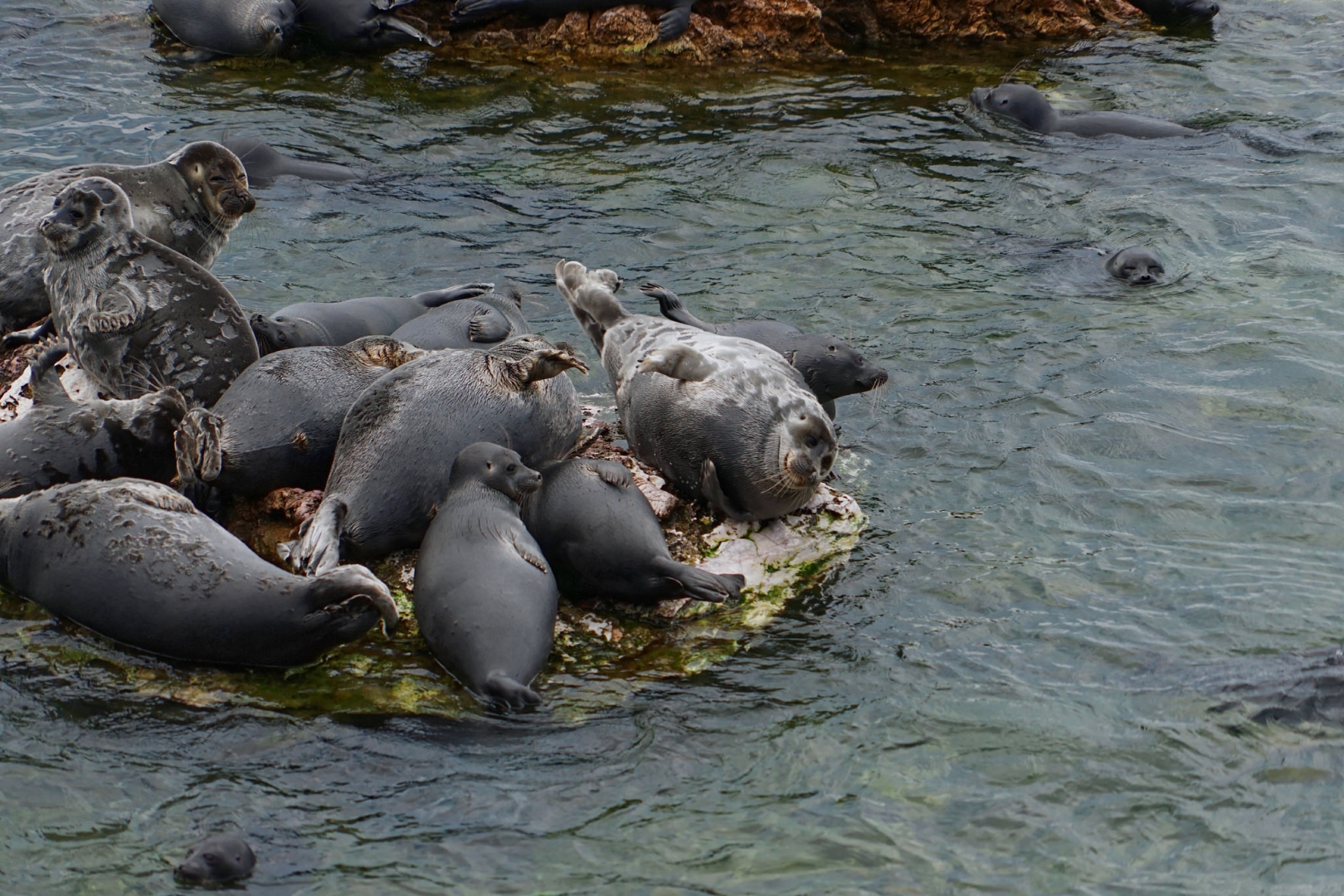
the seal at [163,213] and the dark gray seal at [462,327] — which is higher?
the seal at [163,213]

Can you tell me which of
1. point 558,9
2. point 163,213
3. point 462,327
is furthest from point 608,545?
point 558,9

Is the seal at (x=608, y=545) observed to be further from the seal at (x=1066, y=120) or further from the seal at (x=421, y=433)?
the seal at (x=1066, y=120)

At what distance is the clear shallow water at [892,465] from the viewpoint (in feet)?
14.1

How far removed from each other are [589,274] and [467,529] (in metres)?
2.77

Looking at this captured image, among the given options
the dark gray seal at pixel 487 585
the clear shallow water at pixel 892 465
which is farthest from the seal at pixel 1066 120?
the dark gray seal at pixel 487 585

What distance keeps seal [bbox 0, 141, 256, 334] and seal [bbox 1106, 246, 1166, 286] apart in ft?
18.4

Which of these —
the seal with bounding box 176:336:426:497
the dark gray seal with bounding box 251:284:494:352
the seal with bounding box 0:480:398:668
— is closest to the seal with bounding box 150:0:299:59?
the dark gray seal with bounding box 251:284:494:352

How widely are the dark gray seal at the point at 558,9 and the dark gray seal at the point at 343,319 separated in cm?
574

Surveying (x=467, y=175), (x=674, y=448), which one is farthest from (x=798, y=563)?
(x=467, y=175)

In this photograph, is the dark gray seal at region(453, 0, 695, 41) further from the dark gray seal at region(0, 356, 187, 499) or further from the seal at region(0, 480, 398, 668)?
the seal at region(0, 480, 398, 668)

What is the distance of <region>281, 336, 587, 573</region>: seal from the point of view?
5500 millimetres

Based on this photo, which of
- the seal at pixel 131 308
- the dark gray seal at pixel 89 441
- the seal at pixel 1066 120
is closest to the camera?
the dark gray seal at pixel 89 441

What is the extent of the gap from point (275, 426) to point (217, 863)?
7.69 feet

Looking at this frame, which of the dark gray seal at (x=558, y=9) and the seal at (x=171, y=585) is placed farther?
the dark gray seal at (x=558, y=9)
